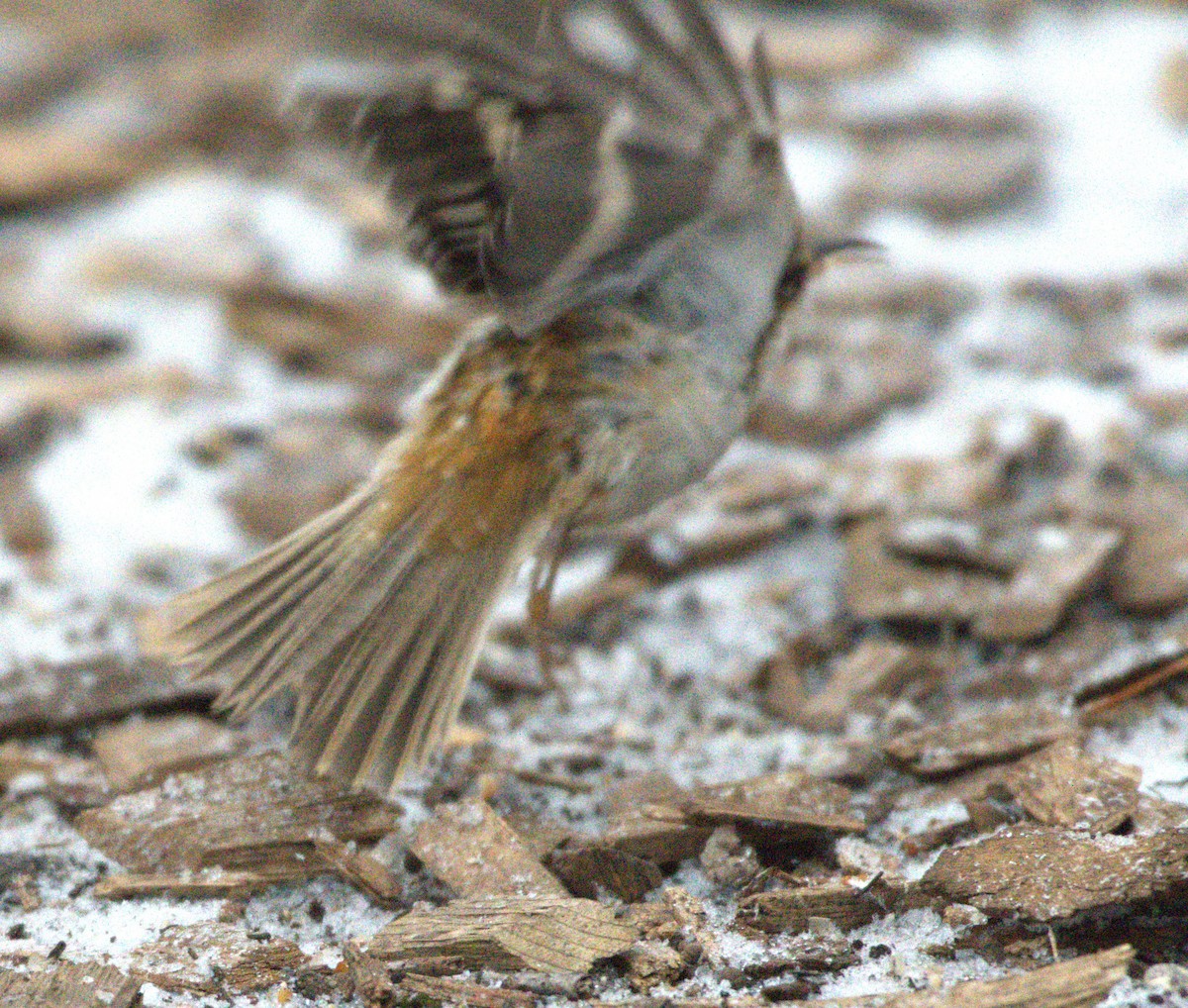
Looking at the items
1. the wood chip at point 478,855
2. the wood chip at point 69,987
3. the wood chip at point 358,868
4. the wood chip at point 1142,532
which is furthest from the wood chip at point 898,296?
the wood chip at point 69,987

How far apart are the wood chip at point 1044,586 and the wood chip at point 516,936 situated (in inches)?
59.4

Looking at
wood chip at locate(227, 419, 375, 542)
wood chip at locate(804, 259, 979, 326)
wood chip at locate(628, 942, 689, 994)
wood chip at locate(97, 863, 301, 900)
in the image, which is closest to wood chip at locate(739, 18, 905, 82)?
wood chip at locate(804, 259, 979, 326)

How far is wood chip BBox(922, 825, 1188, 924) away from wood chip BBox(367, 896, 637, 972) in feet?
1.79

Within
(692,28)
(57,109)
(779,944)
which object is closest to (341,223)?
(57,109)

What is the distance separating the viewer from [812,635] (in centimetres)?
376

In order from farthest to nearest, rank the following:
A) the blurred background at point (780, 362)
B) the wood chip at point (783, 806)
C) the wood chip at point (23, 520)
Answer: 1. the wood chip at point (23, 520)
2. the blurred background at point (780, 362)
3. the wood chip at point (783, 806)

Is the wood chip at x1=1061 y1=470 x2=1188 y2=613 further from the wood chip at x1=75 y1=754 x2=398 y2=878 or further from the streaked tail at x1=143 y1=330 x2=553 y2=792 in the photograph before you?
the wood chip at x1=75 y1=754 x2=398 y2=878

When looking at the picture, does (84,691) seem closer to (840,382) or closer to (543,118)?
(543,118)

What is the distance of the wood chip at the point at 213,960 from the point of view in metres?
2.34

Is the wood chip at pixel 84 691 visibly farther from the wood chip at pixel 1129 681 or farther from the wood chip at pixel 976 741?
Result: the wood chip at pixel 1129 681

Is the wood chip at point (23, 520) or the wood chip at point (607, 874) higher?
the wood chip at point (23, 520)

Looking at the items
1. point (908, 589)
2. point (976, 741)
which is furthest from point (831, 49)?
point (976, 741)

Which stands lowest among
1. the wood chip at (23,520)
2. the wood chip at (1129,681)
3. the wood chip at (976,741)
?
the wood chip at (976,741)

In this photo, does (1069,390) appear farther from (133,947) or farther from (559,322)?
(133,947)
